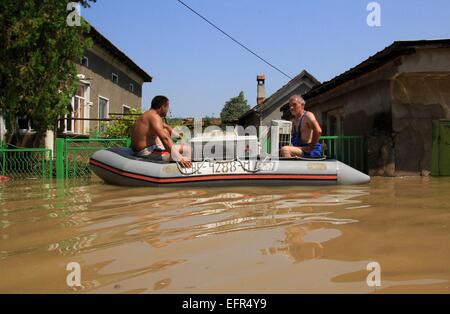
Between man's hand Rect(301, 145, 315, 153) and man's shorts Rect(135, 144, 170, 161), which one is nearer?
man's shorts Rect(135, 144, 170, 161)

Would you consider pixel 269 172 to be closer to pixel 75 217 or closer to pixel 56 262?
pixel 75 217

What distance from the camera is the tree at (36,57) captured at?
884 centimetres

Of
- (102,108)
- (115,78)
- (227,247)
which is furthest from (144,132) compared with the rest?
(115,78)

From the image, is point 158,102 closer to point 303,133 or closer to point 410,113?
point 303,133

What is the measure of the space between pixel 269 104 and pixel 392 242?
21174 millimetres

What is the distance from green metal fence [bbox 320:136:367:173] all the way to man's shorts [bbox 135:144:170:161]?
4.40 m

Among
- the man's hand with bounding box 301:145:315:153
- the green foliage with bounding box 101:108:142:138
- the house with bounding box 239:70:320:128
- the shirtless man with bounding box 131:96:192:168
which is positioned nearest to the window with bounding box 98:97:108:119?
the green foliage with bounding box 101:108:142:138

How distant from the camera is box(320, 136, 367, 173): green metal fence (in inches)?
379

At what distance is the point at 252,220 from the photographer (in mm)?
3133

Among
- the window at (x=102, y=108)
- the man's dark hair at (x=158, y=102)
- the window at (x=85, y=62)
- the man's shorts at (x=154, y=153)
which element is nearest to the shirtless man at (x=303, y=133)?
the man's shorts at (x=154, y=153)

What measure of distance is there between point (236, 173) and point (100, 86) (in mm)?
12498

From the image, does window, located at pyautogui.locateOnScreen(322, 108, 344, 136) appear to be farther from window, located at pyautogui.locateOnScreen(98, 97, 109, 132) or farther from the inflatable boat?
window, located at pyautogui.locateOnScreen(98, 97, 109, 132)
